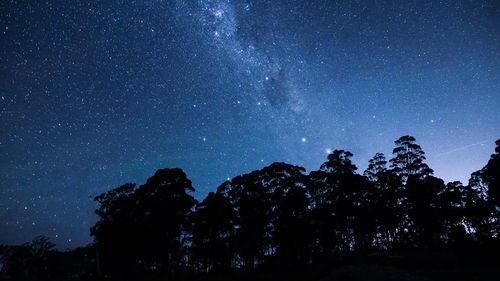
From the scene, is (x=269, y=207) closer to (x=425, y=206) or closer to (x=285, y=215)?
(x=285, y=215)

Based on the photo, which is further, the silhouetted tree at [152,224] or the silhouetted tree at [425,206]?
the silhouetted tree at [425,206]

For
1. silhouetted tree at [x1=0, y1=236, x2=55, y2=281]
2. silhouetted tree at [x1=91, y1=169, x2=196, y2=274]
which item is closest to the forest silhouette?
silhouetted tree at [x1=91, y1=169, x2=196, y2=274]

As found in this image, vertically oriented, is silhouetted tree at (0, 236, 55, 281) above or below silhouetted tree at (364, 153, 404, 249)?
below

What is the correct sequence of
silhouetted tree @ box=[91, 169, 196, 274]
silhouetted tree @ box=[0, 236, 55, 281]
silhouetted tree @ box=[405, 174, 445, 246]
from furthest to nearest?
silhouetted tree @ box=[0, 236, 55, 281] → silhouetted tree @ box=[405, 174, 445, 246] → silhouetted tree @ box=[91, 169, 196, 274]

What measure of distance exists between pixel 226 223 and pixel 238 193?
16.1 feet

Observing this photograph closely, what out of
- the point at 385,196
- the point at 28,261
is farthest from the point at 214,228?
the point at 28,261

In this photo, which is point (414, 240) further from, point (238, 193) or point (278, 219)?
point (238, 193)

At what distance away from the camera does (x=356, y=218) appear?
4344 cm

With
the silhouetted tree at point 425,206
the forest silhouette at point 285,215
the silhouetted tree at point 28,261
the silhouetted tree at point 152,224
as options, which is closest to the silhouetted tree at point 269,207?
the forest silhouette at point 285,215

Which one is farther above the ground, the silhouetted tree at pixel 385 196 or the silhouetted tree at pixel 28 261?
the silhouetted tree at pixel 385 196

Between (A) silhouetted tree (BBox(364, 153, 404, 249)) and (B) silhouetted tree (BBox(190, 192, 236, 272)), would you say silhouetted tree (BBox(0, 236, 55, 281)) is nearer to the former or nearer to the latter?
(B) silhouetted tree (BBox(190, 192, 236, 272))

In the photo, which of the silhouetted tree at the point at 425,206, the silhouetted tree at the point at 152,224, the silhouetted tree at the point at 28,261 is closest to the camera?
the silhouetted tree at the point at 152,224

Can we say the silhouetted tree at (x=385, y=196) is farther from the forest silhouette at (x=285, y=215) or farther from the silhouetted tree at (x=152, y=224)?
the silhouetted tree at (x=152, y=224)

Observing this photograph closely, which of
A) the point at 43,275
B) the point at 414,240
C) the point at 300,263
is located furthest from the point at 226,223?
the point at 43,275
